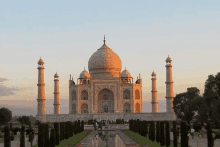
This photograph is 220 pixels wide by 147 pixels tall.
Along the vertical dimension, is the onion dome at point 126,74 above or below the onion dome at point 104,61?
below

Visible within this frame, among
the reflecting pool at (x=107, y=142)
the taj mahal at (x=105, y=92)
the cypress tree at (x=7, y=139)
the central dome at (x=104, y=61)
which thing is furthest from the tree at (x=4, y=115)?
the cypress tree at (x=7, y=139)

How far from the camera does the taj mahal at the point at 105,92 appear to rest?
4691cm

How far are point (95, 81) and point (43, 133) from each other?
3638 centimetres

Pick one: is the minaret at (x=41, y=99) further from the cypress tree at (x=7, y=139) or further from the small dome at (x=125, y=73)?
the cypress tree at (x=7, y=139)

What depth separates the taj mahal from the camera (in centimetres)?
4691

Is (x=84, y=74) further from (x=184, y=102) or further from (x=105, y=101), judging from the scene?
(x=184, y=102)

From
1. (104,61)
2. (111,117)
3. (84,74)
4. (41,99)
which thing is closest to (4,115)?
(41,99)

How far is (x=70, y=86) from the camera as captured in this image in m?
53.8

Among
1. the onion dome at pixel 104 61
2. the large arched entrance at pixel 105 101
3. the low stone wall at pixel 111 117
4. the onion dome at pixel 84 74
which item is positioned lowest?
the low stone wall at pixel 111 117

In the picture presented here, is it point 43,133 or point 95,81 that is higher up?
point 95,81

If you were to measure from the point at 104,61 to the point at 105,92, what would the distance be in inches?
207

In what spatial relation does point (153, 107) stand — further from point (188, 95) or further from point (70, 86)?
point (70, 86)

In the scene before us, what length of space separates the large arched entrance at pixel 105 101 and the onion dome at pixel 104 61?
3685 millimetres

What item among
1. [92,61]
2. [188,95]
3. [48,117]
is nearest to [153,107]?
[188,95]
